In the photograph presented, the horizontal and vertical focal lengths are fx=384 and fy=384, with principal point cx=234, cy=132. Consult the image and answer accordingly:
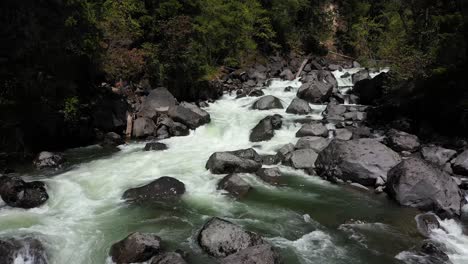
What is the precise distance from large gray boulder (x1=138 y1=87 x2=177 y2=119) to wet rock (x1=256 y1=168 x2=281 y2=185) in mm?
7010

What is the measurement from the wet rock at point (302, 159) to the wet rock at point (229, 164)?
56.1 inches

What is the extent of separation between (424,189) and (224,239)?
6040 mm

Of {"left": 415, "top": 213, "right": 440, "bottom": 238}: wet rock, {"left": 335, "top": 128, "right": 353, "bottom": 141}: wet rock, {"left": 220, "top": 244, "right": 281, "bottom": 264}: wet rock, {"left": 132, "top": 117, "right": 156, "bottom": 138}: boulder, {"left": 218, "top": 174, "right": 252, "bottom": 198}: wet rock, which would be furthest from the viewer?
{"left": 132, "top": 117, "right": 156, "bottom": 138}: boulder

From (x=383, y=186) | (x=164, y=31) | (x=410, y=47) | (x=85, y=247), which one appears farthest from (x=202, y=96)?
(x=85, y=247)

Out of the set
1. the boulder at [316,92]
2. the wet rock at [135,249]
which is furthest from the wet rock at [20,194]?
the boulder at [316,92]

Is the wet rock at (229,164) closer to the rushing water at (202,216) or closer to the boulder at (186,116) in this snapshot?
the rushing water at (202,216)

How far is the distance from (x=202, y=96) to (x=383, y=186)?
12768 mm

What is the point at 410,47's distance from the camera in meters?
17.5

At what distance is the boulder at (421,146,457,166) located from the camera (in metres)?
13.6

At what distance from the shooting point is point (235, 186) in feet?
38.5

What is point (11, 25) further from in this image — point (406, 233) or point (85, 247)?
point (406, 233)

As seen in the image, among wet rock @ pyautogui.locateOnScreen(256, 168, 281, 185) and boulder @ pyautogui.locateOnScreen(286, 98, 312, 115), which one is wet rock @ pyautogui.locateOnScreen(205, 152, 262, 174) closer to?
wet rock @ pyautogui.locateOnScreen(256, 168, 281, 185)

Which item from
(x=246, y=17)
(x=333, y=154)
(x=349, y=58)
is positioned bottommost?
(x=333, y=154)

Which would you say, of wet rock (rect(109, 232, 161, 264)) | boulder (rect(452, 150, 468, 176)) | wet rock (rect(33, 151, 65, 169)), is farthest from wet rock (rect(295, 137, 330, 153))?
wet rock (rect(33, 151, 65, 169))
